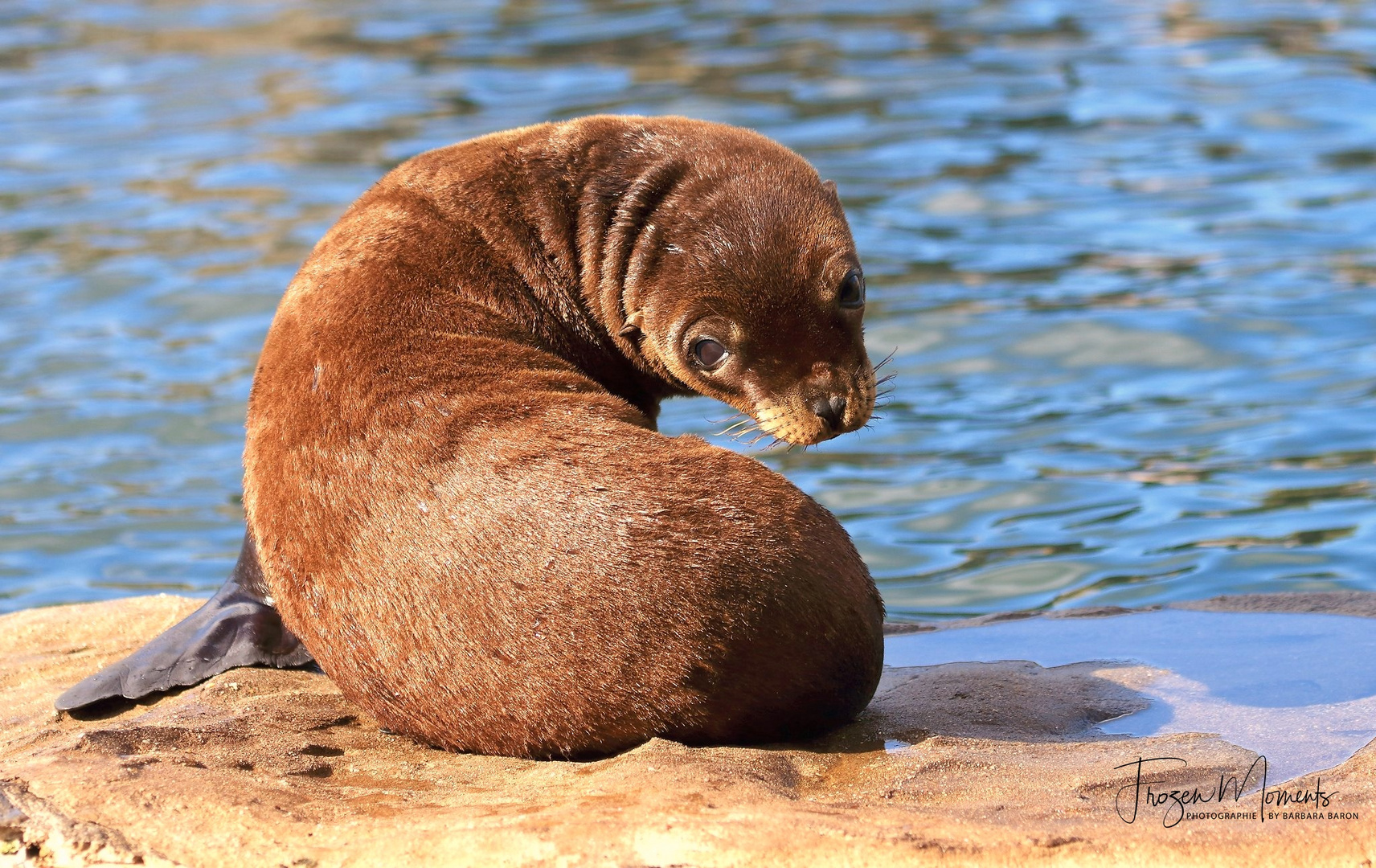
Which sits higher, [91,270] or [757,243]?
[757,243]

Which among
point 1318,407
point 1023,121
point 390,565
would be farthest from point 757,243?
point 1023,121

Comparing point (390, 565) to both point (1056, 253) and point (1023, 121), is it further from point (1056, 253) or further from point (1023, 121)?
point (1023, 121)

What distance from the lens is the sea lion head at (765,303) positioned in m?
4.54

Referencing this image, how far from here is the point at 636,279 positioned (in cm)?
475

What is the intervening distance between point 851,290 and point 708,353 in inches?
16.9

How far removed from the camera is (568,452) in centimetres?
400

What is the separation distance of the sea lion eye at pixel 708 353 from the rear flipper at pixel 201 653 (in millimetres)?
1405

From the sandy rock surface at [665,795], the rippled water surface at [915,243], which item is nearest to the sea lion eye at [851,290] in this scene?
the sandy rock surface at [665,795]

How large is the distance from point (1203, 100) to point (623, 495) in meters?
11.8

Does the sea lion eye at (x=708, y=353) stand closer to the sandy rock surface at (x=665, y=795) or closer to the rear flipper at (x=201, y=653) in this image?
the sandy rock surface at (x=665, y=795)

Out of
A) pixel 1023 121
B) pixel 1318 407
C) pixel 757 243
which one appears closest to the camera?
pixel 757 243
